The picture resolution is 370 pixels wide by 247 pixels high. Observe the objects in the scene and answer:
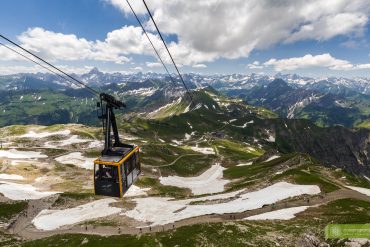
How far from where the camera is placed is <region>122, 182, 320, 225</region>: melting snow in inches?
2864

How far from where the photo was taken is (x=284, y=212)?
64.8m

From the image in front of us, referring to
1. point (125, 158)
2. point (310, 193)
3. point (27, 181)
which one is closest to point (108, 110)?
point (125, 158)

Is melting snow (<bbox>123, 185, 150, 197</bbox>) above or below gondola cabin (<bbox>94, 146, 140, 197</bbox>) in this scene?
below

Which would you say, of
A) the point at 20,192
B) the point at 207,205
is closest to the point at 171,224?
the point at 207,205

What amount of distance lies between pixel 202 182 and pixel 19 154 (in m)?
96.5

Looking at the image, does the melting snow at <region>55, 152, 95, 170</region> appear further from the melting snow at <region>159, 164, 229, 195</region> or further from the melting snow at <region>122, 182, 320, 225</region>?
the melting snow at <region>122, 182, 320, 225</region>

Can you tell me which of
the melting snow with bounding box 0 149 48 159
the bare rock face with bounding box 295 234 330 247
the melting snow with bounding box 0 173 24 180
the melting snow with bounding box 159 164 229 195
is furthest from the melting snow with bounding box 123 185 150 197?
the bare rock face with bounding box 295 234 330 247

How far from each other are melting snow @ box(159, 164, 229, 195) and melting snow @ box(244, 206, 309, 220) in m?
58.5

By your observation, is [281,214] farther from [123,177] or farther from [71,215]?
[71,215]

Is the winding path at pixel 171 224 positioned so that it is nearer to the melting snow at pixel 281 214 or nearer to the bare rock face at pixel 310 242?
the melting snow at pixel 281 214

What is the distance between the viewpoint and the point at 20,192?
10112 centimetres

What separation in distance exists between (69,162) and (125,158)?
383 ft

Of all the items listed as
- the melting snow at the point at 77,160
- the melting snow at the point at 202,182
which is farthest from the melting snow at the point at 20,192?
the melting snow at the point at 202,182

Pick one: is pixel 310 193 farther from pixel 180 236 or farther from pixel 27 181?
pixel 27 181
